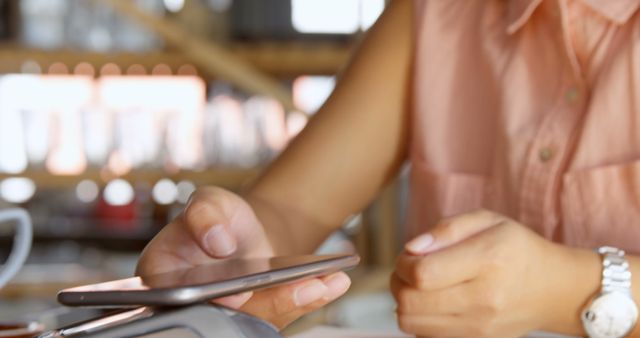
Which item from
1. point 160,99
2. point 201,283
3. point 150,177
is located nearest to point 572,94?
point 201,283

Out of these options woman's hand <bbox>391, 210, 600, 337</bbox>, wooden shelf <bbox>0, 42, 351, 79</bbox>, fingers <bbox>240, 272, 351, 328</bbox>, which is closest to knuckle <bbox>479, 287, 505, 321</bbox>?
woman's hand <bbox>391, 210, 600, 337</bbox>

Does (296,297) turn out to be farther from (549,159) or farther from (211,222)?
(549,159)

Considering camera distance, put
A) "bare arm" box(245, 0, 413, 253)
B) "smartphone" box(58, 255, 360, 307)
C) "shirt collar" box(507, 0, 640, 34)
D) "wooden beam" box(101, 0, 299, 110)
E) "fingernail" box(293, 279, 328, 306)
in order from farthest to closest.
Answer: "wooden beam" box(101, 0, 299, 110) < "bare arm" box(245, 0, 413, 253) < "shirt collar" box(507, 0, 640, 34) < "fingernail" box(293, 279, 328, 306) < "smartphone" box(58, 255, 360, 307)

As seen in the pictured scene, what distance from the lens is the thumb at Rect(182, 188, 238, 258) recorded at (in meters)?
0.71

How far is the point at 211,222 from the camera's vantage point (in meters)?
0.72

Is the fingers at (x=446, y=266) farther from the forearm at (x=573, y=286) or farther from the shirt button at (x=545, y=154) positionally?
the shirt button at (x=545, y=154)

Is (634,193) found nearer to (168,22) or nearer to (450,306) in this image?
(450,306)

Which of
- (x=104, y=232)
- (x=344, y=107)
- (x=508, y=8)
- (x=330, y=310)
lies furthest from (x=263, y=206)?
(x=104, y=232)

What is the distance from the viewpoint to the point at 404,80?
3.56 ft

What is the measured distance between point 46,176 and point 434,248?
204 cm

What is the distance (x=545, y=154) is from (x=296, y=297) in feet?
1.38

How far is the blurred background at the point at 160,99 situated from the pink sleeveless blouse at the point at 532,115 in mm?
1442

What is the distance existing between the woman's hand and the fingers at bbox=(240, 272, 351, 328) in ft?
0.21

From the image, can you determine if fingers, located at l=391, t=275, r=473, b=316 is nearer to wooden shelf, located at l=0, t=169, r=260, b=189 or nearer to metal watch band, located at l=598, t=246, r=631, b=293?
metal watch band, located at l=598, t=246, r=631, b=293
